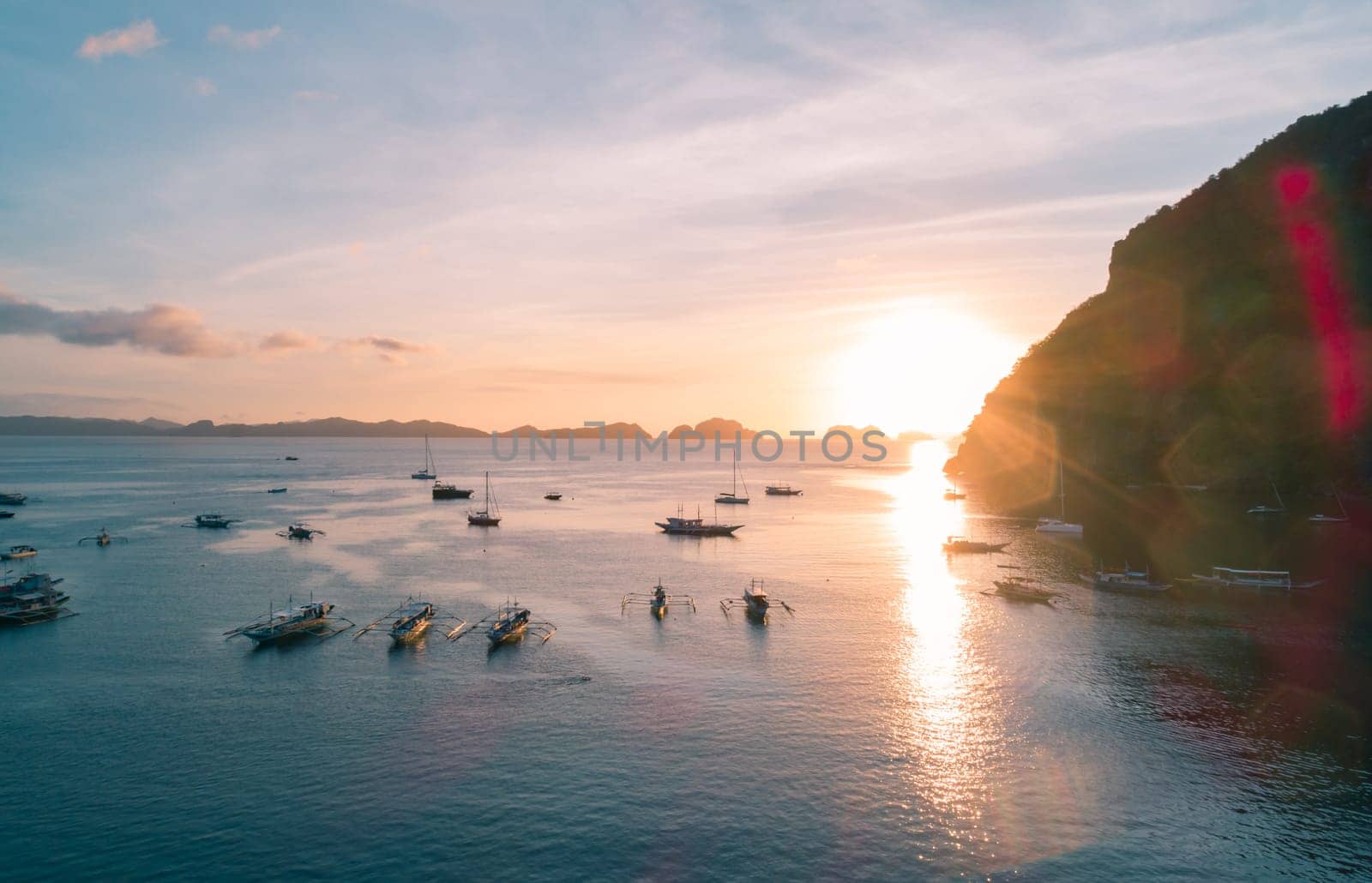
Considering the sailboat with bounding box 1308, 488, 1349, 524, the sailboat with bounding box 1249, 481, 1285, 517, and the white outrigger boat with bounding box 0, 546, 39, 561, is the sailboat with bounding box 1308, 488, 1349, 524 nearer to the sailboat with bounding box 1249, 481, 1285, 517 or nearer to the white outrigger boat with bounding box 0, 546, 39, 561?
the sailboat with bounding box 1249, 481, 1285, 517

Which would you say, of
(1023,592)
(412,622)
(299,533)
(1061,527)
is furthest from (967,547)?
(299,533)

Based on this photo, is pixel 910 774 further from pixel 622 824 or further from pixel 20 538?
pixel 20 538

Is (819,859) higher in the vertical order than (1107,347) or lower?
lower

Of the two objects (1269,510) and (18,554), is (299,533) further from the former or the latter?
(1269,510)

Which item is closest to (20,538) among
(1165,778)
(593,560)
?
(593,560)

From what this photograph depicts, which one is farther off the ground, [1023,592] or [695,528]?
[695,528]
